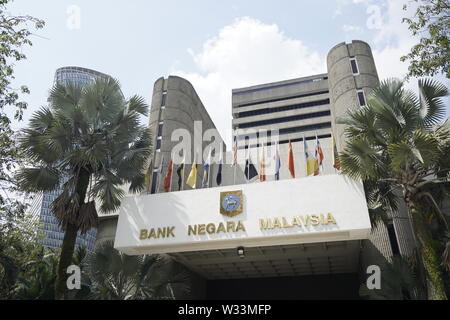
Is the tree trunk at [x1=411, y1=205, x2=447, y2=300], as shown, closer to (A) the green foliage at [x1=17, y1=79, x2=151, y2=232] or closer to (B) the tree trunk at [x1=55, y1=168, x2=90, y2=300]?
(A) the green foliage at [x1=17, y1=79, x2=151, y2=232]

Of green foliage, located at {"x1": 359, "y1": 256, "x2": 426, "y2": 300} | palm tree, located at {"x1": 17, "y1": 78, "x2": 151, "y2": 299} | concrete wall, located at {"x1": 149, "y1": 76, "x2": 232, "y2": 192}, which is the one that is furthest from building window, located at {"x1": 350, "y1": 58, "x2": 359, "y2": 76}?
palm tree, located at {"x1": 17, "y1": 78, "x2": 151, "y2": 299}

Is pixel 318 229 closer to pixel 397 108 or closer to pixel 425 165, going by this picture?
pixel 425 165

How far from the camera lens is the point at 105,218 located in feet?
68.2

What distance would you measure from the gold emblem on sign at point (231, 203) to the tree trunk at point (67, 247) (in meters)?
5.10

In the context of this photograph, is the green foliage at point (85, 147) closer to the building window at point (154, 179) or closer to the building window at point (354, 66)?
the building window at point (154, 179)

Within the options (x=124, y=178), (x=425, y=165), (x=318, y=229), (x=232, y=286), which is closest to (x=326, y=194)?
(x=318, y=229)

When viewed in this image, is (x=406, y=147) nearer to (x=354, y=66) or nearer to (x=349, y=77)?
(x=349, y=77)

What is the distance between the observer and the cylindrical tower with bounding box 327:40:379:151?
20.8 metres

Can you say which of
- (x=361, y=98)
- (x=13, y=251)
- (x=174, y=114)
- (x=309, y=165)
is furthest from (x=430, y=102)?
(x=13, y=251)

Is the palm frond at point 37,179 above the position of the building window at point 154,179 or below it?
below

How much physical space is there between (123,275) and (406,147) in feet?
36.3

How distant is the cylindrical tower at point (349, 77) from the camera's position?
20.8m

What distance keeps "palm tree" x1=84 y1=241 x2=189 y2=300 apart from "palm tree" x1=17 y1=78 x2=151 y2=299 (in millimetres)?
1862

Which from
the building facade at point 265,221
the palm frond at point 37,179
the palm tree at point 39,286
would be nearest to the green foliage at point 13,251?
the palm tree at point 39,286
